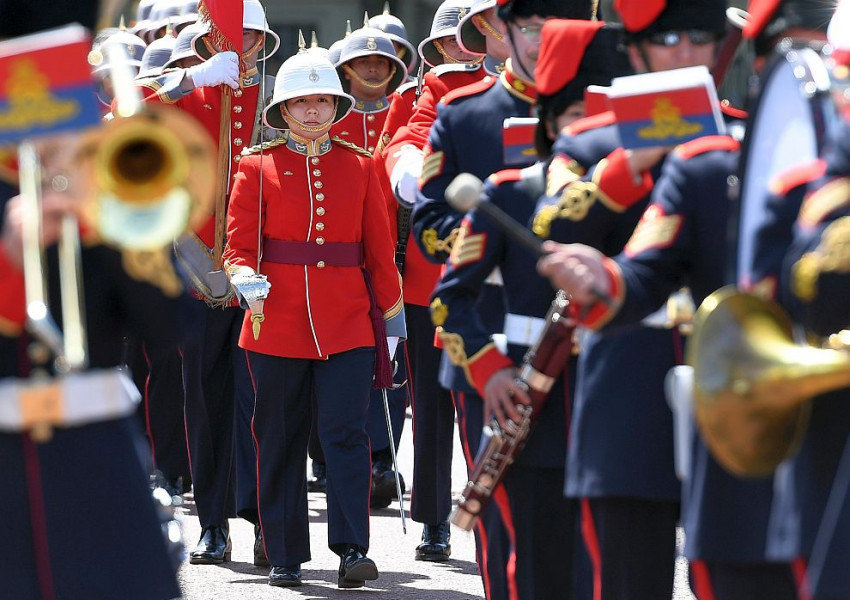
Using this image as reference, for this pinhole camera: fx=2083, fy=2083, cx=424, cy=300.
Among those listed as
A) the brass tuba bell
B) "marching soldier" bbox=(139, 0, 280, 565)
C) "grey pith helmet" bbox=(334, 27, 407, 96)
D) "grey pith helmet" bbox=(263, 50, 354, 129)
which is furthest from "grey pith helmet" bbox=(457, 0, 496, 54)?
the brass tuba bell

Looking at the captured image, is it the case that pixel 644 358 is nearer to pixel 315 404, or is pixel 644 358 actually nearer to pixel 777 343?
pixel 777 343

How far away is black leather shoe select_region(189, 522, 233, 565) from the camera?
8.07 m

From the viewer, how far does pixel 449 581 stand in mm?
7633

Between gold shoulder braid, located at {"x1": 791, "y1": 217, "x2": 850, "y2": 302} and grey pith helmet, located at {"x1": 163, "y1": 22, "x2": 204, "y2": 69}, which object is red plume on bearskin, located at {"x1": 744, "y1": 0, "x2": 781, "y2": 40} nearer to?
gold shoulder braid, located at {"x1": 791, "y1": 217, "x2": 850, "y2": 302}

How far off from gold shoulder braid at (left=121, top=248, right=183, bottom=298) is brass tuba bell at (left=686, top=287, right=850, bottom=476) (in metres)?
1.14

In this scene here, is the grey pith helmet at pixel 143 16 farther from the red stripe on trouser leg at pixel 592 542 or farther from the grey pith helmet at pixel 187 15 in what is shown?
the red stripe on trouser leg at pixel 592 542

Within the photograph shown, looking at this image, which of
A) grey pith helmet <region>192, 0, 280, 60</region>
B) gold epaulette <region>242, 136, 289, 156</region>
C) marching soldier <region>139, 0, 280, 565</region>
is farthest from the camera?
grey pith helmet <region>192, 0, 280, 60</region>

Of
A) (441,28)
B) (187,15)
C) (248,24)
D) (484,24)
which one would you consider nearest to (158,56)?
(187,15)

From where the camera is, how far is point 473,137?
623 centimetres

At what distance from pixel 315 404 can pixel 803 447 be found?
4.21 meters

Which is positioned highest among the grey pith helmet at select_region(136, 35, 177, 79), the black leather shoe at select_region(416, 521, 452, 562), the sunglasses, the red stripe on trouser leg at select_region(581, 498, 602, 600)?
the sunglasses

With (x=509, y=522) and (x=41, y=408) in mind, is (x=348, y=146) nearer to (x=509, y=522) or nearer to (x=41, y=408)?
(x=509, y=522)

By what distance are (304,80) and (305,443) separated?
1351 mm

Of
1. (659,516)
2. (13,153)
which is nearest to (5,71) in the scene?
(13,153)
